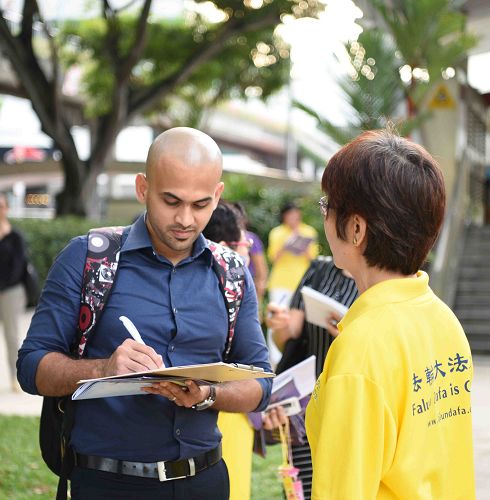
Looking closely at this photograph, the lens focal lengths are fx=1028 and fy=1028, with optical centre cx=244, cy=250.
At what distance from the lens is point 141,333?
3133 mm

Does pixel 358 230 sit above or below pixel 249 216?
below

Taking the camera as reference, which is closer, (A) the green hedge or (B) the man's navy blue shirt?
(B) the man's navy blue shirt

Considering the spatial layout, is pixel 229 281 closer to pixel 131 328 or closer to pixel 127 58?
pixel 131 328

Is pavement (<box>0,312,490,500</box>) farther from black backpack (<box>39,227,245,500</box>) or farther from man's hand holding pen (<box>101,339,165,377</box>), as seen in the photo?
man's hand holding pen (<box>101,339,165,377</box>)

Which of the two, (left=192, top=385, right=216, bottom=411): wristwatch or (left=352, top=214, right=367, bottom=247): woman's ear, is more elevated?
(left=352, top=214, right=367, bottom=247): woman's ear

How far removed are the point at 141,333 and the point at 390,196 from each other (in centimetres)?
106

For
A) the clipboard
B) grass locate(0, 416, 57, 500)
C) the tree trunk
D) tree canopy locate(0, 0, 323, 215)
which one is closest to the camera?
the clipboard

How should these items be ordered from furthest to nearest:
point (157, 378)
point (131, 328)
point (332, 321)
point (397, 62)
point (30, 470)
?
point (397, 62)
point (30, 470)
point (332, 321)
point (131, 328)
point (157, 378)

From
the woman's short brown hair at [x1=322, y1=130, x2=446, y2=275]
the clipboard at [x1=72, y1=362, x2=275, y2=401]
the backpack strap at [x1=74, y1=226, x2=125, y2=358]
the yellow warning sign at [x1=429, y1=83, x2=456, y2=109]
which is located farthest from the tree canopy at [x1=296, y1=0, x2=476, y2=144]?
the woman's short brown hair at [x1=322, y1=130, x2=446, y2=275]

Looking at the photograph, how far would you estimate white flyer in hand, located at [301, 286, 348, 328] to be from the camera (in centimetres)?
437

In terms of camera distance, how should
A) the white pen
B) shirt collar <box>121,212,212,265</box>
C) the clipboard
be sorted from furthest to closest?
1. shirt collar <box>121,212,212,265</box>
2. the white pen
3. the clipboard

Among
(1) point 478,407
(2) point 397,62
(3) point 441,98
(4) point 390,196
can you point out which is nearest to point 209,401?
(4) point 390,196

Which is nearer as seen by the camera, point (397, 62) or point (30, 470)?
point (30, 470)

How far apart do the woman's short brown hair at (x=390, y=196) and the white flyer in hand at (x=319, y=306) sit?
187 cm
